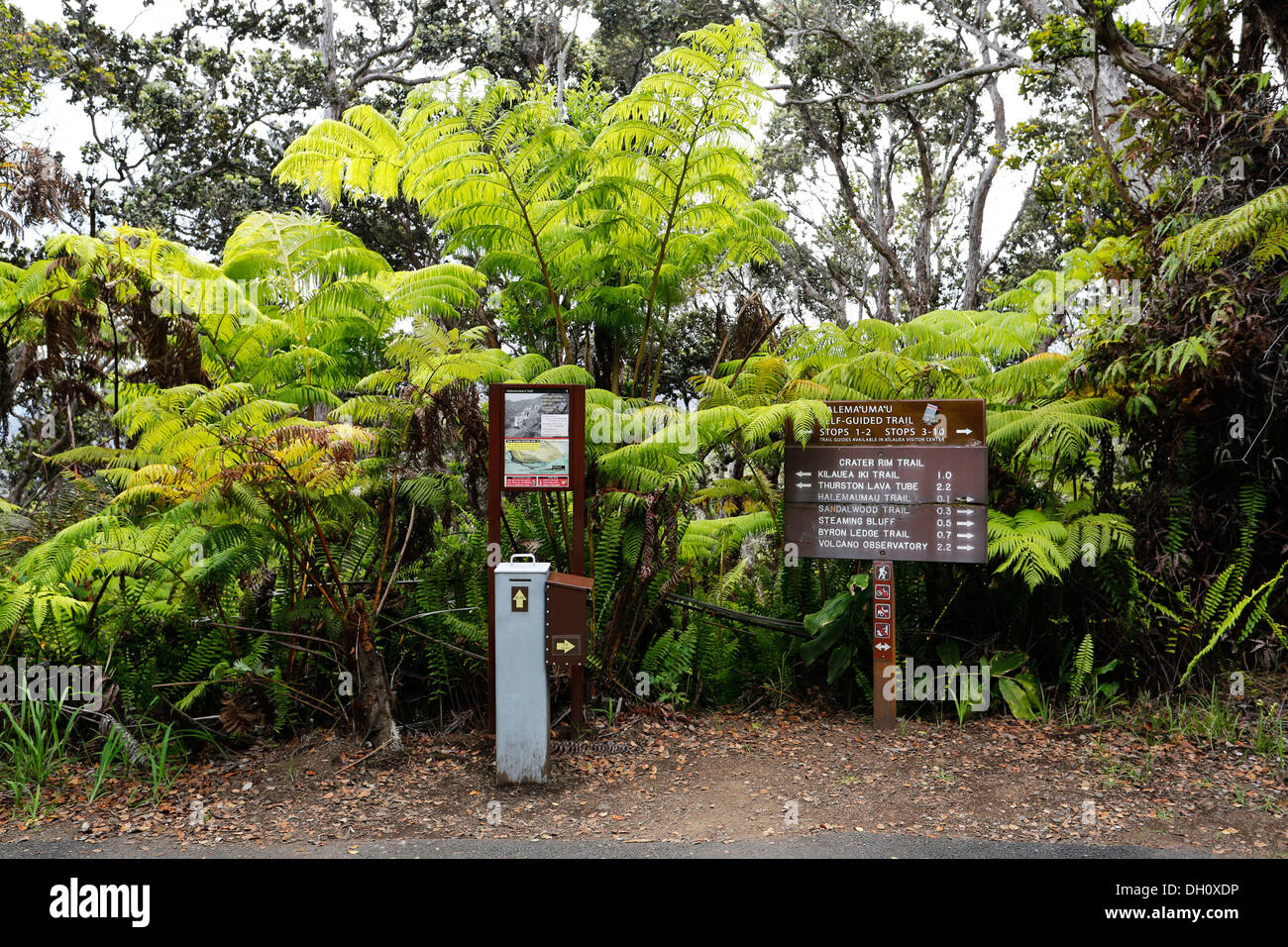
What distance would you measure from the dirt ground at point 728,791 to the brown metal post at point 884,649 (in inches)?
6.0

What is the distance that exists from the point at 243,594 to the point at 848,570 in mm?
4133

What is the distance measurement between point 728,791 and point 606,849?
35.5 inches

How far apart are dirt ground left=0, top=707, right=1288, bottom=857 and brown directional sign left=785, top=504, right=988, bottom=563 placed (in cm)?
109

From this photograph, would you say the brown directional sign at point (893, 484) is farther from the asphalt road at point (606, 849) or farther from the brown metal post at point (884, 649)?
the asphalt road at point (606, 849)

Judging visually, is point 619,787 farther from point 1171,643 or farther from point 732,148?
point 732,148

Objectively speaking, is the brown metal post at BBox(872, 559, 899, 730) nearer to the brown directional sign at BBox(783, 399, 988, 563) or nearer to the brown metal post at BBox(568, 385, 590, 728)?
the brown directional sign at BBox(783, 399, 988, 563)

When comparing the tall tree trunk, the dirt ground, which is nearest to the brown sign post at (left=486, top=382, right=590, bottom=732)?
the tall tree trunk

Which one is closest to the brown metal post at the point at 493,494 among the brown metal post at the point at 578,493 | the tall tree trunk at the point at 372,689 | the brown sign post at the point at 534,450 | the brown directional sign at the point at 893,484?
the brown sign post at the point at 534,450

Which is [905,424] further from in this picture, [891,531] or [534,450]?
[534,450]

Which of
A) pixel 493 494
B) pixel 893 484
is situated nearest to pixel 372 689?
pixel 493 494

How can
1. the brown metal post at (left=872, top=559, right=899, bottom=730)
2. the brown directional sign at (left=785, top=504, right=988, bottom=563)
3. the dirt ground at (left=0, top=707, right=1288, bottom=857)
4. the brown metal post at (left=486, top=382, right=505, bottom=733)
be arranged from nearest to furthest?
the dirt ground at (left=0, top=707, right=1288, bottom=857) → the brown metal post at (left=486, top=382, right=505, bottom=733) → the brown directional sign at (left=785, top=504, right=988, bottom=563) → the brown metal post at (left=872, top=559, right=899, bottom=730)

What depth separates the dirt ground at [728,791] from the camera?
4344mm

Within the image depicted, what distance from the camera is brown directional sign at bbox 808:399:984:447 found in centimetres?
566

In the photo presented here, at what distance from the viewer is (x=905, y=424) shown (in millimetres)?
A: 5805
